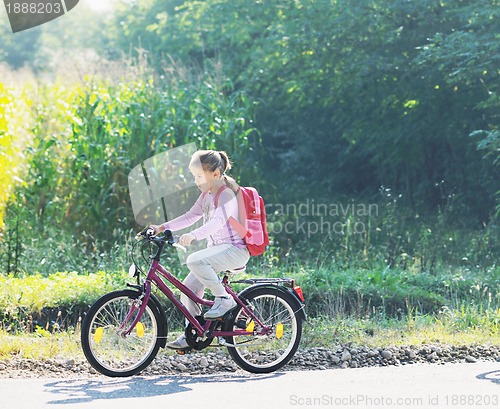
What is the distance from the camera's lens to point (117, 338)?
267 inches

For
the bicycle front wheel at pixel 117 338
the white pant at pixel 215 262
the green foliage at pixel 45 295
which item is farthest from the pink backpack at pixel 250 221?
the green foliage at pixel 45 295

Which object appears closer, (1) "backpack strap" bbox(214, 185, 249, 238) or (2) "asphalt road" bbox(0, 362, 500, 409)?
(2) "asphalt road" bbox(0, 362, 500, 409)

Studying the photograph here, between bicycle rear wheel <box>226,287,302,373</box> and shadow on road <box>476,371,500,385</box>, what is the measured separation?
1.39 m

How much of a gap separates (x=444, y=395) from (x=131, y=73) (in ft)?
34.5

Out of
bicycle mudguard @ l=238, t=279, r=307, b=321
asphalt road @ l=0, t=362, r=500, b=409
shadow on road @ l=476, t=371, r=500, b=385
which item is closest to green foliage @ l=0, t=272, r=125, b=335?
asphalt road @ l=0, t=362, r=500, b=409

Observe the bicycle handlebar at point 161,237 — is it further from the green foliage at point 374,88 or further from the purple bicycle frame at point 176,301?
the green foliage at point 374,88

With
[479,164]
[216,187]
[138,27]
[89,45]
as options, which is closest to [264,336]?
[216,187]

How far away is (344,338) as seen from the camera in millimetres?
7914

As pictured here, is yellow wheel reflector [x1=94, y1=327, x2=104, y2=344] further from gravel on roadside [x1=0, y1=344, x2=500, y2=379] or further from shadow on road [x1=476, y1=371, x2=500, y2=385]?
shadow on road [x1=476, y1=371, x2=500, y2=385]

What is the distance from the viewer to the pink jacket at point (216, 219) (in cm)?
676

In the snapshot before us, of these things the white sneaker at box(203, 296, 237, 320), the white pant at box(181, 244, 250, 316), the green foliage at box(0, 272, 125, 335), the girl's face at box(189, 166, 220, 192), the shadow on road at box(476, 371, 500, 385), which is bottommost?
the shadow on road at box(476, 371, 500, 385)

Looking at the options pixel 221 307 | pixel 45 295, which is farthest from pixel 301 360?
pixel 45 295

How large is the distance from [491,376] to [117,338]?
277cm

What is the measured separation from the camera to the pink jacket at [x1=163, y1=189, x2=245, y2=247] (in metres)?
6.76
